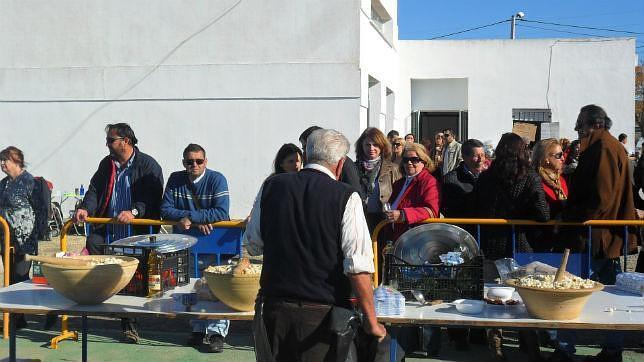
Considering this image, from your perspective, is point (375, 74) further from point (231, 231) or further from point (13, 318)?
point (13, 318)

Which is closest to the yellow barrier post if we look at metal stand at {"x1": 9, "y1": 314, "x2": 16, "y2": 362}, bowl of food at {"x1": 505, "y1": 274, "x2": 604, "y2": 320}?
metal stand at {"x1": 9, "y1": 314, "x2": 16, "y2": 362}

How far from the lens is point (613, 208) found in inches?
229

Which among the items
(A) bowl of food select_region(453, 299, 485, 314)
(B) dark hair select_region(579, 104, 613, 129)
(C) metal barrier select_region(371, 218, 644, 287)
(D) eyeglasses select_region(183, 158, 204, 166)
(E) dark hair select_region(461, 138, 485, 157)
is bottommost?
(A) bowl of food select_region(453, 299, 485, 314)

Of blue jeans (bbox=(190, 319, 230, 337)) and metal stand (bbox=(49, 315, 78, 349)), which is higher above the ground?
blue jeans (bbox=(190, 319, 230, 337))

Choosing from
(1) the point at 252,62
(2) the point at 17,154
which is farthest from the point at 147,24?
(2) the point at 17,154

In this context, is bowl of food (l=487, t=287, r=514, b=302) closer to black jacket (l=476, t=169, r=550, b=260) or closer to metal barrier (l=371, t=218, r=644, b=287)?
metal barrier (l=371, t=218, r=644, b=287)

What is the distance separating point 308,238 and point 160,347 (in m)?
3.50

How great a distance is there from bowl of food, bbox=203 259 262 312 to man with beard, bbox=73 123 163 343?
95.6 inches

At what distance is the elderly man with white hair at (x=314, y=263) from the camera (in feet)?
11.6

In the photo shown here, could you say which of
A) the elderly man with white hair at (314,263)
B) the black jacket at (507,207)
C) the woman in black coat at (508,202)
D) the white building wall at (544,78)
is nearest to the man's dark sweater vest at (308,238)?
the elderly man with white hair at (314,263)

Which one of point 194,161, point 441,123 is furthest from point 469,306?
point 441,123

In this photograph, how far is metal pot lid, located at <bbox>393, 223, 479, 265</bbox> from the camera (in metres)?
4.89

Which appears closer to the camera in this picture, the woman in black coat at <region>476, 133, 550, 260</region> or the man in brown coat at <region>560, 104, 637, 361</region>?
the man in brown coat at <region>560, 104, 637, 361</region>

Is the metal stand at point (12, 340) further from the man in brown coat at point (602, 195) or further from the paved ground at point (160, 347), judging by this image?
the man in brown coat at point (602, 195)
